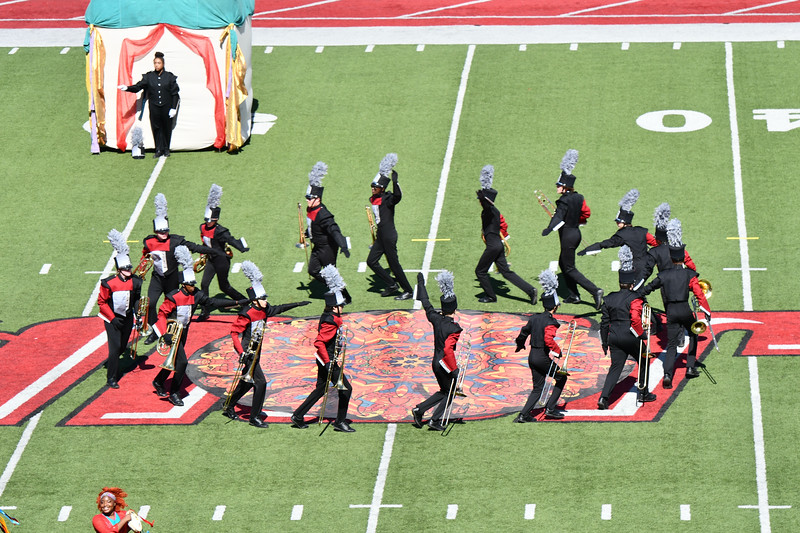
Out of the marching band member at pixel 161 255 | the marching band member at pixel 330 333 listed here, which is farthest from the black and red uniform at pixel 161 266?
the marching band member at pixel 330 333

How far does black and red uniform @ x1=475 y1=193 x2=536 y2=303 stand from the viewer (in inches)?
983

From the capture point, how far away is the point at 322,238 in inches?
983

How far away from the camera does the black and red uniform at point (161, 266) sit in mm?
23844

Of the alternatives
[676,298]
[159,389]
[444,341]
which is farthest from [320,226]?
[676,298]

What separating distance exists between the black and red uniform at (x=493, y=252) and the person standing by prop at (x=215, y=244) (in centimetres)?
379

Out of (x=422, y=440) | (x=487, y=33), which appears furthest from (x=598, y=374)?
(x=487, y=33)

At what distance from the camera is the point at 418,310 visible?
2541 cm

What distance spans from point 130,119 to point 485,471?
14.5 metres

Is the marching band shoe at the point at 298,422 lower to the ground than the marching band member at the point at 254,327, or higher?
lower

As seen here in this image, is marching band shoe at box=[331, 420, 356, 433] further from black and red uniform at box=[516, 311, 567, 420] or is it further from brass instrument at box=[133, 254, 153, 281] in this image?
brass instrument at box=[133, 254, 153, 281]

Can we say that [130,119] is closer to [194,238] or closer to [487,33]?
[194,238]

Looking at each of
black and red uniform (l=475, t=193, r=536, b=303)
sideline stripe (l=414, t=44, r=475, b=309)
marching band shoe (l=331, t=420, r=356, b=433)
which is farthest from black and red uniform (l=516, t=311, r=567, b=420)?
sideline stripe (l=414, t=44, r=475, b=309)

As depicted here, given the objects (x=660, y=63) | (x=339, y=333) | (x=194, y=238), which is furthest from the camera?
(x=660, y=63)

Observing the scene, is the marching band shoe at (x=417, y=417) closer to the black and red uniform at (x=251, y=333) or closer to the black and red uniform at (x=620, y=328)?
the black and red uniform at (x=251, y=333)
